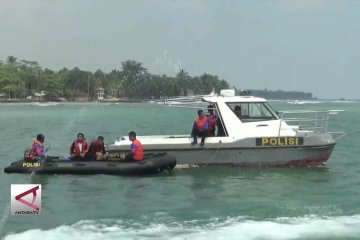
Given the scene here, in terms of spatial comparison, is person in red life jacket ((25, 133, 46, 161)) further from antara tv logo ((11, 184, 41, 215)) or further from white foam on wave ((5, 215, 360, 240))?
antara tv logo ((11, 184, 41, 215))

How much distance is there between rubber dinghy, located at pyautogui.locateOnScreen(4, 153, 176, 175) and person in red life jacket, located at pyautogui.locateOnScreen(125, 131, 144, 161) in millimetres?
190

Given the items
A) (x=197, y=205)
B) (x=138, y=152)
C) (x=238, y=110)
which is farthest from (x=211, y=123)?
(x=197, y=205)

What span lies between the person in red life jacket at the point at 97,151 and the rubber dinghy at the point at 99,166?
1.44ft

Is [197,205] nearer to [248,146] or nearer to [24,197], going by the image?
[248,146]

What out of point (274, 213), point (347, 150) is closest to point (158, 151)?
point (274, 213)

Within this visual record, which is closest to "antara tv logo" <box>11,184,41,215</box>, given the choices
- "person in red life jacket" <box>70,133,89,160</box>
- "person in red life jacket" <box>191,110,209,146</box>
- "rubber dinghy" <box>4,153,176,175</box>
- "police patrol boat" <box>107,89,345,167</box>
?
"rubber dinghy" <box>4,153,176,175</box>

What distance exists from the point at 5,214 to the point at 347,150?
63.1ft

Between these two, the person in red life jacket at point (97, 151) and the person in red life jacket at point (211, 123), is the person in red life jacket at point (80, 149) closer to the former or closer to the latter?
the person in red life jacket at point (97, 151)

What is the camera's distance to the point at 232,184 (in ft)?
56.9

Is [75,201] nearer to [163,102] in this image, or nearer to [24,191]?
[24,191]

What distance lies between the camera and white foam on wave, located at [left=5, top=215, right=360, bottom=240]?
37.3ft

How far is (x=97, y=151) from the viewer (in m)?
19.0

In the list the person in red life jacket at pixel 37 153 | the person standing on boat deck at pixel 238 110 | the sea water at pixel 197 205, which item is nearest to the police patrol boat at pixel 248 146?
the person standing on boat deck at pixel 238 110

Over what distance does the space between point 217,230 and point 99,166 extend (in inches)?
289
